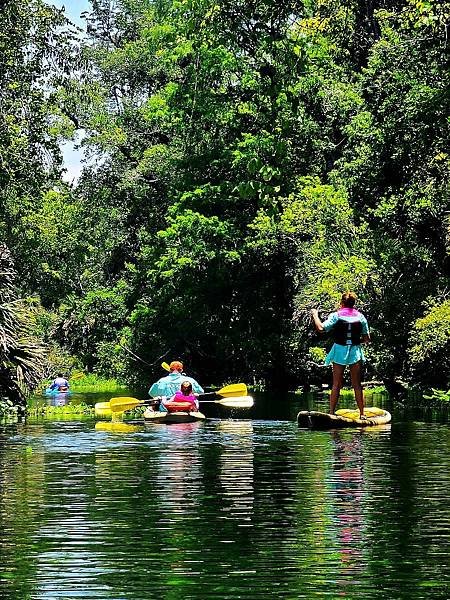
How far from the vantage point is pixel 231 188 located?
4728cm

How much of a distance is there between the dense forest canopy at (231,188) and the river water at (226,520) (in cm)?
248

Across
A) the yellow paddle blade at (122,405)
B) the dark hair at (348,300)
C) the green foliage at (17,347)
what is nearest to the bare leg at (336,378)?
the dark hair at (348,300)

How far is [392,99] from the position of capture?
112 feet

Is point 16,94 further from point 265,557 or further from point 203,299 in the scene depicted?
point 265,557

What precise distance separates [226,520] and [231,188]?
3835 centimetres

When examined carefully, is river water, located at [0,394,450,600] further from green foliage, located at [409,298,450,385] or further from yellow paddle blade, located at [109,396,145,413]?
green foliage, located at [409,298,450,385]

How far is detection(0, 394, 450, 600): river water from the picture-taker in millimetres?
6926

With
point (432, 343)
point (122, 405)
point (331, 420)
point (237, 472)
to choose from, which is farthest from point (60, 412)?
point (237, 472)

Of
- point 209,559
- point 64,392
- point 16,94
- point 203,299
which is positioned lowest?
→ point 209,559

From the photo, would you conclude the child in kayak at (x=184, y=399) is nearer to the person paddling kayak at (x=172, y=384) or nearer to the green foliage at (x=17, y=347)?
the person paddling kayak at (x=172, y=384)

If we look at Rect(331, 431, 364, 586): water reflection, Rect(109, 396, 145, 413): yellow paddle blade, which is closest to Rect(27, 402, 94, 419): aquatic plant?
Rect(109, 396, 145, 413): yellow paddle blade

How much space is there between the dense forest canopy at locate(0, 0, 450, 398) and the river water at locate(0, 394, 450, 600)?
2.48m

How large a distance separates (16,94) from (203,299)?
1717 centimetres

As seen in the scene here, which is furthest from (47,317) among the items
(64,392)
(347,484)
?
(347,484)
